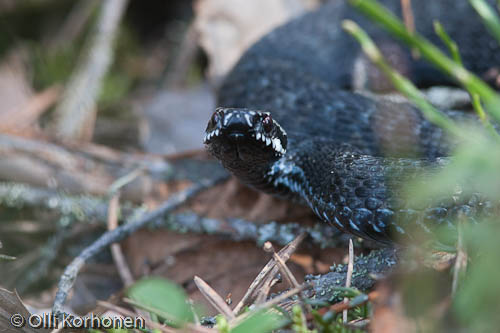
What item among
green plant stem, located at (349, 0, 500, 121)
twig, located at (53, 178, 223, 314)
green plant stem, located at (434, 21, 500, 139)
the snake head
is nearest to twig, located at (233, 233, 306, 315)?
the snake head

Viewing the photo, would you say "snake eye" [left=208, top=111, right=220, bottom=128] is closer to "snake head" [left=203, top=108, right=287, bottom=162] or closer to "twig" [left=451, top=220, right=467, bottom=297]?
"snake head" [left=203, top=108, right=287, bottom=162]

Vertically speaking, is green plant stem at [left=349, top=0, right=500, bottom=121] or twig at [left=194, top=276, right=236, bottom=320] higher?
green plant stem at [left=349, top=0, right=500, bottom=121]

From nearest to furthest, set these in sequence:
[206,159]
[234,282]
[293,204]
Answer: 1. [234,282]
2. [293,204]
3. [206,159]

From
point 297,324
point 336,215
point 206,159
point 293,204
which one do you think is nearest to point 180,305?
point 297,324

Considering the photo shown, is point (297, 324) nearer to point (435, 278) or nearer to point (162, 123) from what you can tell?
point (435, 278)

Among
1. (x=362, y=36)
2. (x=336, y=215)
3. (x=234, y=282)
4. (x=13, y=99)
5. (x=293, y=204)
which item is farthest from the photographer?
(x=13, y=99)

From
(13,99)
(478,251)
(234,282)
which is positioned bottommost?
(234,282)

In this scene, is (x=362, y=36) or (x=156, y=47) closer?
(x=362, y=36)
